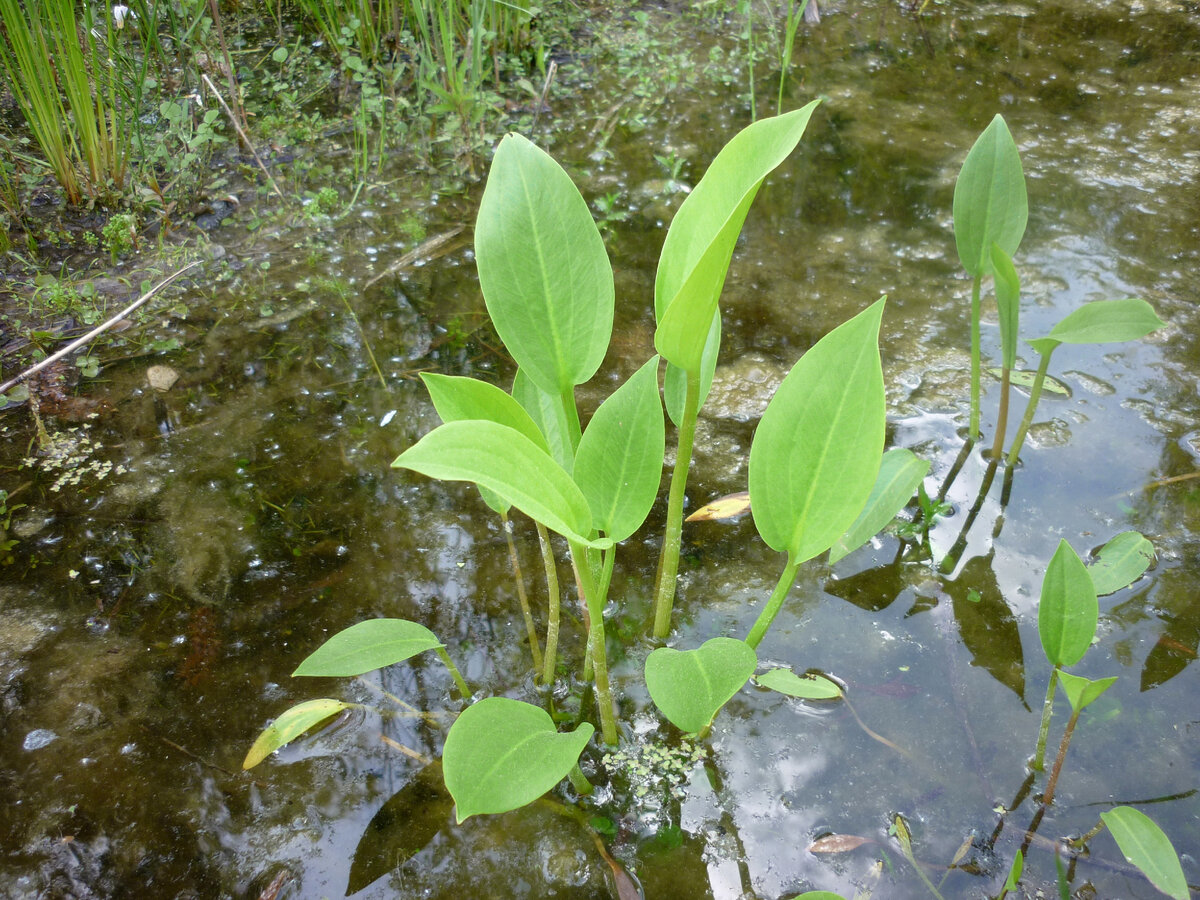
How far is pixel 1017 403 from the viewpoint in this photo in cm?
153

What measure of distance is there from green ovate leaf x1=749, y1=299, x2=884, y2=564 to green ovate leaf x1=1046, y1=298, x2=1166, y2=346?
1.71ft

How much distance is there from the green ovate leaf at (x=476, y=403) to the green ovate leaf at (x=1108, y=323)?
2.62 feet

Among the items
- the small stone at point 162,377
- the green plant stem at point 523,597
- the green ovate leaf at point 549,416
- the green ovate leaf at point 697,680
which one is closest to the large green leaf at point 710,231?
the green ovate leaf at point 549,416

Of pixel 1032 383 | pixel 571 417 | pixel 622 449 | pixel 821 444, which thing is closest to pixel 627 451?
pixel 622 449

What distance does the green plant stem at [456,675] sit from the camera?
3.34ft

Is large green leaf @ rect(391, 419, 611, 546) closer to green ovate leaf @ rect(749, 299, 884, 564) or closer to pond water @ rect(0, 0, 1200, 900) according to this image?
green ovate leaf @ rect(749, 299, 884, 564)

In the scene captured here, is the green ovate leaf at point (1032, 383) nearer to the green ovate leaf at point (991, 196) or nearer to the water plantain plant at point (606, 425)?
the green ovate leaf at point (991, 196)

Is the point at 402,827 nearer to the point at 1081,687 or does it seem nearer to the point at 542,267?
the point at 542,267

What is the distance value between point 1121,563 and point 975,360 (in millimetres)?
399

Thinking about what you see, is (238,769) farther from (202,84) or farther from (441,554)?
(202,84)

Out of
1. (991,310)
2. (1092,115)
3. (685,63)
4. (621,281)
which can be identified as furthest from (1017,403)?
(685,63)

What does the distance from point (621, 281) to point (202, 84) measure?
150 centimetres

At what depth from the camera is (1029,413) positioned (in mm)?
1356

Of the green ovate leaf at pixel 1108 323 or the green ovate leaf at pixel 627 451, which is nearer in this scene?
the green ovate leaf at pixel 627 451
